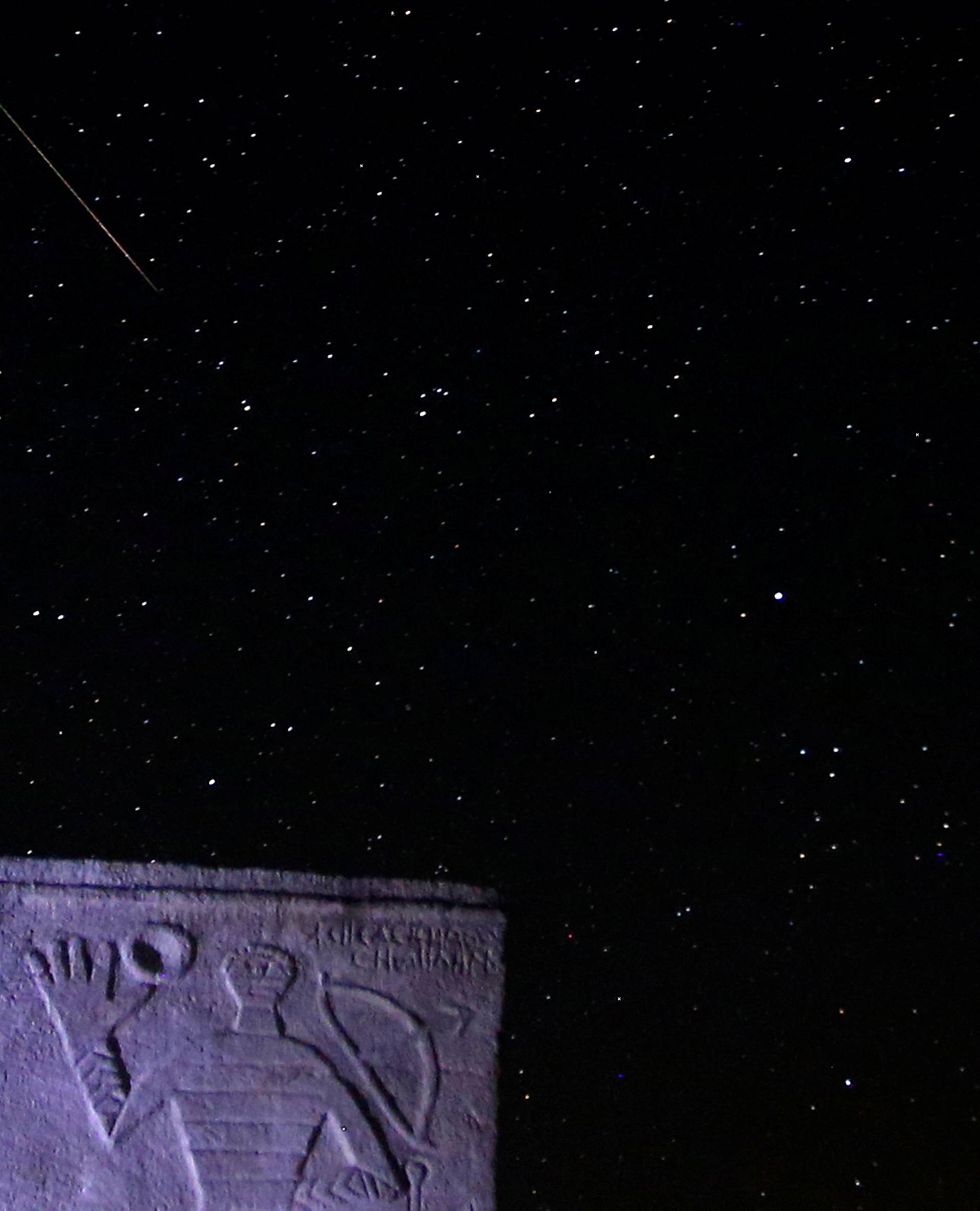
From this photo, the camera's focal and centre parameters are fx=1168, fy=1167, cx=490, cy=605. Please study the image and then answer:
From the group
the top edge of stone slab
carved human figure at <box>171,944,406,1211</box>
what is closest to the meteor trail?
the top edge of stone slab

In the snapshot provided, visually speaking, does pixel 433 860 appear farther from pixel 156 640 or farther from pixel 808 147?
pixel 808 147

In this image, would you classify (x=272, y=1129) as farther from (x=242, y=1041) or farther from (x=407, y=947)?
(x=407, y=947)

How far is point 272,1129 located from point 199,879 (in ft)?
0.67

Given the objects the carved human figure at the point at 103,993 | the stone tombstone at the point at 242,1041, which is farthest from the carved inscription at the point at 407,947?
the carved human figure at the point at 103,993

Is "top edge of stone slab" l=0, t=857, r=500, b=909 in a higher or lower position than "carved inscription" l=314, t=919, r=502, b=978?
higher

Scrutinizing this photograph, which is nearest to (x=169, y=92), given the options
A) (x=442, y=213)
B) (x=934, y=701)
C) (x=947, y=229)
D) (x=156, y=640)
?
(x=442, y=213)

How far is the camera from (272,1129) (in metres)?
0.92

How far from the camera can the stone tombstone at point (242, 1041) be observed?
907 mm

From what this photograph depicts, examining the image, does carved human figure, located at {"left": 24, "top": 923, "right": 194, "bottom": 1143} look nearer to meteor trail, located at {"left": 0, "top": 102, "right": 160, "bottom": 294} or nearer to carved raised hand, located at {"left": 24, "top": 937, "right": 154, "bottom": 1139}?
carved raised hand, located at {"left": 24, "top": 937, "right": 154, "bottom": 1139}

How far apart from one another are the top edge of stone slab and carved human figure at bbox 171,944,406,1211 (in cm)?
9

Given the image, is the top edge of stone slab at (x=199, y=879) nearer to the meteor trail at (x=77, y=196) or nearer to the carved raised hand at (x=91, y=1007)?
the carved raised hand at (x=91, y=1007)

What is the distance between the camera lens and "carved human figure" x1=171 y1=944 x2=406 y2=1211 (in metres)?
0.90

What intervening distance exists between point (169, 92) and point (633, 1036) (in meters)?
0.91

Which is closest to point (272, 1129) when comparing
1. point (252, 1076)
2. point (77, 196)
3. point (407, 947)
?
point (252, 1076)
